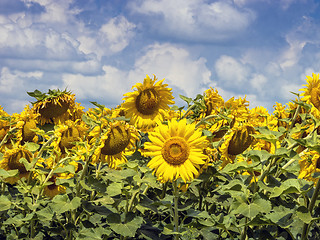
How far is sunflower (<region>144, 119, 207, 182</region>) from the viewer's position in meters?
2.84

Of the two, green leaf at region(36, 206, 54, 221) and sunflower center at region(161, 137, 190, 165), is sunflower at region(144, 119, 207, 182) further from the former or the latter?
green leaf at region(36, 206, 54, 221)

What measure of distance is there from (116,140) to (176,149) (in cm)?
52

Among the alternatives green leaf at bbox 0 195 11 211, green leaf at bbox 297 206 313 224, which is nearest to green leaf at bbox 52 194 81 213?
green leaf at bbox 0 195 11 211

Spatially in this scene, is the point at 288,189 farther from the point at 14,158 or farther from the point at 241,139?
the point at 14,158

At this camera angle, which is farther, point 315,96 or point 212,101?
point 212,101

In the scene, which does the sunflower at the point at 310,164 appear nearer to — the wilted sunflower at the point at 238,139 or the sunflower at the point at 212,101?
the wilted sunflower at the point at 238,139

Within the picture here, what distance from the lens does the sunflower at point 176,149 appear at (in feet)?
9.32

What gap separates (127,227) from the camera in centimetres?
272

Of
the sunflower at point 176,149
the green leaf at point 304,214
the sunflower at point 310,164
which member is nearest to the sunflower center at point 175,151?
the sunflower at point 176,149

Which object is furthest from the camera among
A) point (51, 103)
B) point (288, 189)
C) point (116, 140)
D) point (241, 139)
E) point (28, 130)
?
point (51, 103)

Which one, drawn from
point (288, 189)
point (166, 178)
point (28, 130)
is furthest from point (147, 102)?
point (288, 189)

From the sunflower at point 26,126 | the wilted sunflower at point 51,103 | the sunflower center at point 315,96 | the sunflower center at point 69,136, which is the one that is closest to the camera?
the sunflower center at point 69,136

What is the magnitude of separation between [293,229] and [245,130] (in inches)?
44.0

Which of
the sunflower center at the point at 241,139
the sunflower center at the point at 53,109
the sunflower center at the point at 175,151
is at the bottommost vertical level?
the sunflower center at the point at 175,151
